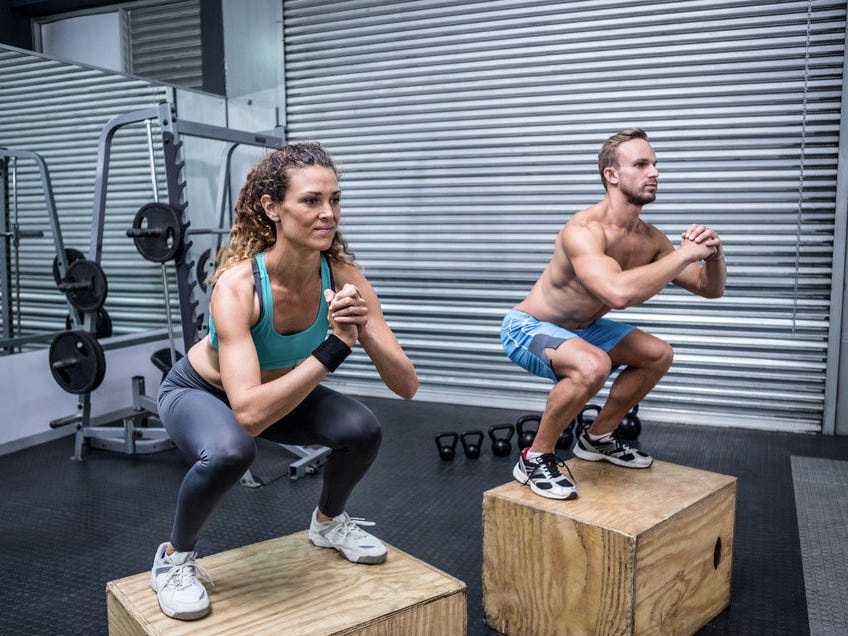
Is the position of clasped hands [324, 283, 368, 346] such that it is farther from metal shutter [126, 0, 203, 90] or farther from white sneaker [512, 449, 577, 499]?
metal shutter [126, 0, 203, 90]

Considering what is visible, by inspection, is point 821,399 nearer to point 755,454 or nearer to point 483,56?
point 755,454

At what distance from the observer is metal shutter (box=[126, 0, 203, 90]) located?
516 centimetres

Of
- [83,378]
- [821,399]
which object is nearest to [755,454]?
[821,399]

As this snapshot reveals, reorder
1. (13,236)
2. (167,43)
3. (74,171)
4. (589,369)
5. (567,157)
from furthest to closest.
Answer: (167,43) → (74,171) → (567,157) → (13,236) → (589,369)

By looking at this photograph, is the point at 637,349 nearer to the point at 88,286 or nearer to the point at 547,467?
the point at 547,467

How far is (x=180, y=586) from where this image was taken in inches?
60.8

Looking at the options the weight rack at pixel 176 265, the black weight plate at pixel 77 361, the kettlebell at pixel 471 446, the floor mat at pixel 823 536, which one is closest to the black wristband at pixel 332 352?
the floor mat at pixel 823 536

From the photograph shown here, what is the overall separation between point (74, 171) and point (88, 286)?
115 centimetres

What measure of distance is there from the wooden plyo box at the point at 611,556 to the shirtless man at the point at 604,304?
13 centimetres

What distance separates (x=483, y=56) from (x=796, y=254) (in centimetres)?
199

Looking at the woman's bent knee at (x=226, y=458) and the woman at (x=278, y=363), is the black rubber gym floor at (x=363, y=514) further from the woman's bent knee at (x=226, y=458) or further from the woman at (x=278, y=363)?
the woman's bent knee at (x=226, y=458)

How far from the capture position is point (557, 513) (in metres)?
1.82

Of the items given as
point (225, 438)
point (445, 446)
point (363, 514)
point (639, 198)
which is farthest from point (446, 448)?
point (225, 438)

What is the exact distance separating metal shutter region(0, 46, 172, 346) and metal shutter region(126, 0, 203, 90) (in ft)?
2.07
